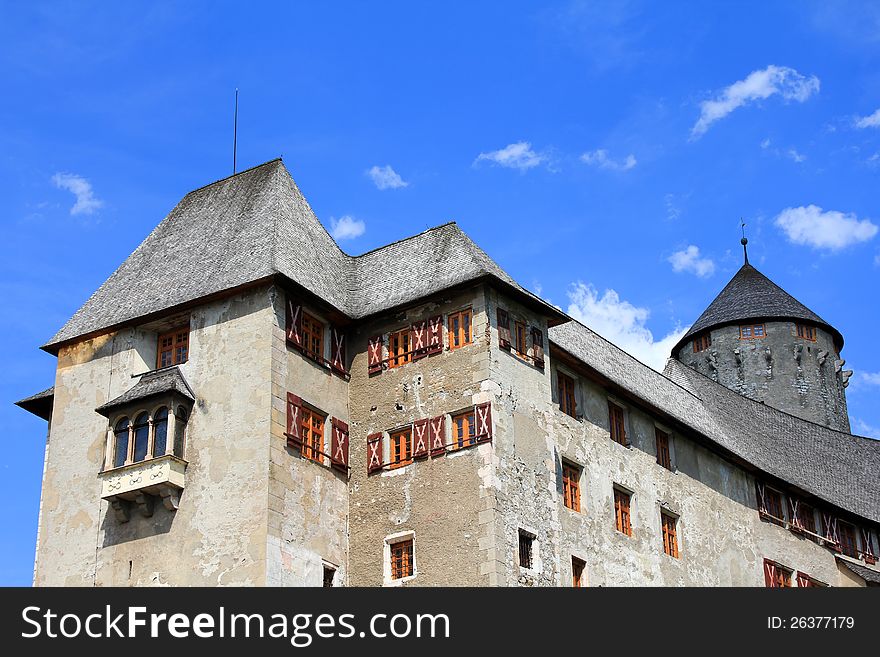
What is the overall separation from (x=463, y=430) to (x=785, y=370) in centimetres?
4170

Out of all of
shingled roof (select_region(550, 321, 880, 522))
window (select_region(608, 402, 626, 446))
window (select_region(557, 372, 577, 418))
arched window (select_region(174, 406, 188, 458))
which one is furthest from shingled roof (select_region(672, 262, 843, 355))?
arched window (select_region(174, 406, 188, 458))

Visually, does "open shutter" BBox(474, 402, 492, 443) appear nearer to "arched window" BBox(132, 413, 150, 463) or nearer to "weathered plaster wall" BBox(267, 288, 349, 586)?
"weathered plaster wall" BBox(267, 288, 349, 586)

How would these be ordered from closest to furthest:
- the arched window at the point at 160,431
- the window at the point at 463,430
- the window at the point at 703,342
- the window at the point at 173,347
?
the arched window at the point at 160,431 < the window at the point at 463,430 < the window at the point at 173,347 < the window at the point at 703,342

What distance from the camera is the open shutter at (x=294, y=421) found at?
44.0 metres

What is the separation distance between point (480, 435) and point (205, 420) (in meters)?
8.34

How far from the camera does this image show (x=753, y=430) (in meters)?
66.0

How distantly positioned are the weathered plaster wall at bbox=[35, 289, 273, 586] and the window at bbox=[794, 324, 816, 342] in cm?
4545

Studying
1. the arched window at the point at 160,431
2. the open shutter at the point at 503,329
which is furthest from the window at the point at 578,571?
Result: the arched window at the point at 160,431

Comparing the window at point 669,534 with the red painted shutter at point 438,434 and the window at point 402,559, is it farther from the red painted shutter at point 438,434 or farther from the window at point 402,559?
the window at point 402,559

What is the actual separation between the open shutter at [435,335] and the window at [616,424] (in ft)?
28.9

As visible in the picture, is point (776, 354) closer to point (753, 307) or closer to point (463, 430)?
point (753, 307)

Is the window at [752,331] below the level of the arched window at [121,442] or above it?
above

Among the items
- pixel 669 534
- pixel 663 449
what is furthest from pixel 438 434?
pixel 663 449
